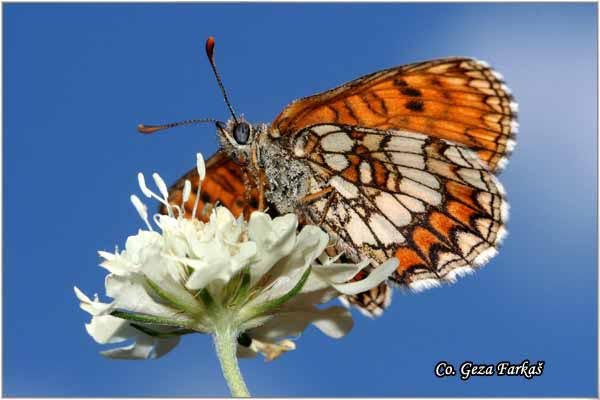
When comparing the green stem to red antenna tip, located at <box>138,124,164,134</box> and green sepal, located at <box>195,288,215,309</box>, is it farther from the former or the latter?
red antenna tip, located at <box>138,124,164,134</box>

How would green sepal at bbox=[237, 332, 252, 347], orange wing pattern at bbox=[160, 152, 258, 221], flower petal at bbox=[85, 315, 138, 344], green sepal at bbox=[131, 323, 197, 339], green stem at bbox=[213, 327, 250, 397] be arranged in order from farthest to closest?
orange wing pattern at bbox=[160, 152, 258, 221] < flower petal at bbox=[85, 315, 138, 344] < green sepal at bbox=[237, 332, 252, 347] < green sepal at bbox=[131, 323, 197, 339] < green stem at bbox=[213, 327, 250, 397]

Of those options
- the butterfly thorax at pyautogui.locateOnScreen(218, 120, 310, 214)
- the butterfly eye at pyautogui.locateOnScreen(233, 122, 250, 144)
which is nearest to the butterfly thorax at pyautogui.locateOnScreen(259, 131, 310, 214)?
the butterfly thorax at pyautogui.locateOnScreen(218, 120, 310, 214)

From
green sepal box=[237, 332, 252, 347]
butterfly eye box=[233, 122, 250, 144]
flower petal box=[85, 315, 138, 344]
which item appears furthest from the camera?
butterfly eye box=[233, 122, 250, 144]

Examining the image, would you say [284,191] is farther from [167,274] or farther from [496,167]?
[496,167]

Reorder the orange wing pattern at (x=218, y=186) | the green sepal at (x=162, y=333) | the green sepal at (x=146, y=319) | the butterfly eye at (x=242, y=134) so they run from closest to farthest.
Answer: the green sepal at (x=146, y=319), the green sepal at (x=162, y=333), the butterfly eye at (x=242, y=134), the orange wing pattern at (x=218, y=186)

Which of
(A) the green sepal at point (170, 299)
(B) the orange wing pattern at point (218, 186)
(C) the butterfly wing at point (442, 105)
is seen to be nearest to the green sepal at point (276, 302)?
(A) the green sepal at point (170, 299)

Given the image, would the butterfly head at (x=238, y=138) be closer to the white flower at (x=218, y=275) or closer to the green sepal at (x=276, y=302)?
the white flower at (x=218, y=275)

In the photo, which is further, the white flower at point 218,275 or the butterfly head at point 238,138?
the butterfly head at point 238,138

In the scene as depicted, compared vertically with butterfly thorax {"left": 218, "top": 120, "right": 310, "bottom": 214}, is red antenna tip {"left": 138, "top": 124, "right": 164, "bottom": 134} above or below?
above
